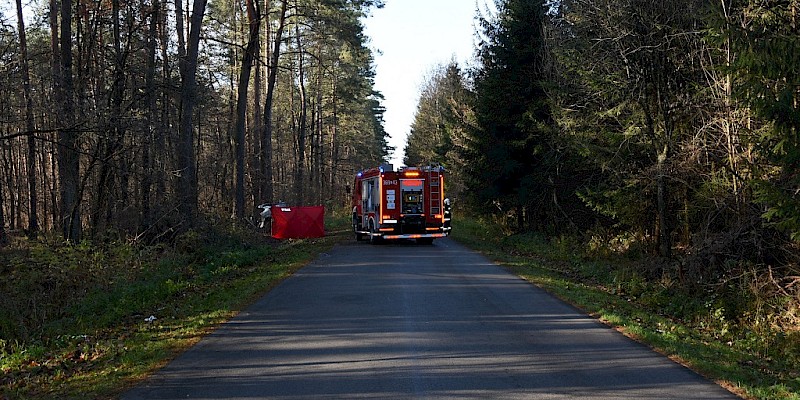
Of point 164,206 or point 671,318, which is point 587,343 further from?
point 164,206

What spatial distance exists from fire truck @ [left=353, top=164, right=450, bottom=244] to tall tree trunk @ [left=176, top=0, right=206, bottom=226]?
692cm

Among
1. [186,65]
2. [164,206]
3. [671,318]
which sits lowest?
[671,318]

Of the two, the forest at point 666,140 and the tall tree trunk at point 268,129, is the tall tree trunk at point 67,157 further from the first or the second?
the tall tree trunk at point 268,129

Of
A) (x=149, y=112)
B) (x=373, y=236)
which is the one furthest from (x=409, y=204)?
(x=149, y=112)

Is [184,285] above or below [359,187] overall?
below

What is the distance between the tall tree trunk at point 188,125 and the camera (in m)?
22.9

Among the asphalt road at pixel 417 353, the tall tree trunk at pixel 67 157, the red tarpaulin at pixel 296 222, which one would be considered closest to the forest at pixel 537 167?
the tall tree trunk at pixel 67 157

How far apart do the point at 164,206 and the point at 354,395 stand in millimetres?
16976

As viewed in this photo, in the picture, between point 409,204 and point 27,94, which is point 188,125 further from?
point 409,204

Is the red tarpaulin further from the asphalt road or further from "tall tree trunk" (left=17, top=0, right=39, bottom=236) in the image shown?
the asphalt road

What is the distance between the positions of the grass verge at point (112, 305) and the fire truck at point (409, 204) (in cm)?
528

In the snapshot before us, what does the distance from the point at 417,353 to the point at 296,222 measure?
2302cm

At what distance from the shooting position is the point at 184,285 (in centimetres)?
1548

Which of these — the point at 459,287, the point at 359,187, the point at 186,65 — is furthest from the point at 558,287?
the point at 359,187
